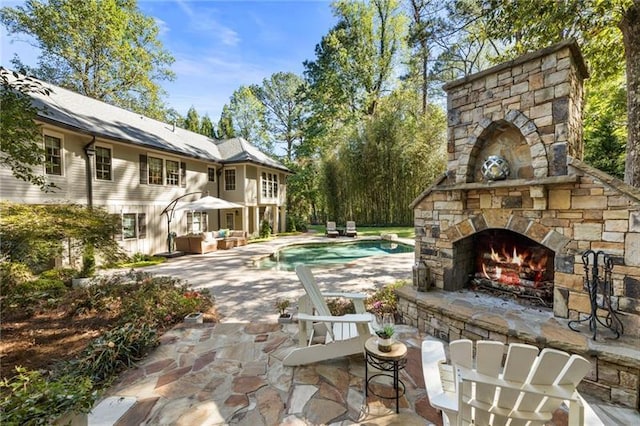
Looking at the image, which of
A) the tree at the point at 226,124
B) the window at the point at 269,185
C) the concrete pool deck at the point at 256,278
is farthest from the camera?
the tree at the point at 226,124

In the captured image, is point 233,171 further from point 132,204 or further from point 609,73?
point 609,73

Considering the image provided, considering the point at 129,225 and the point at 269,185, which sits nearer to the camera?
the point at 129,225

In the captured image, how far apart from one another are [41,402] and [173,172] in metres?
11.4

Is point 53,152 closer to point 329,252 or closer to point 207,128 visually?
point 329,252

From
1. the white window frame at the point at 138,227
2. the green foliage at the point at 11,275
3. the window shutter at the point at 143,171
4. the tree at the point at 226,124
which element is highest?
the tree at the point at 226,124

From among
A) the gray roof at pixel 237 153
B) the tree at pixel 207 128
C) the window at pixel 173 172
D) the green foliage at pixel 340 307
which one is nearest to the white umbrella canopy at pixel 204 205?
the window at pixel 173 172

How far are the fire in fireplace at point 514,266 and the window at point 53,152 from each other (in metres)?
10.5

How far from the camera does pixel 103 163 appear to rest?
9078 mm

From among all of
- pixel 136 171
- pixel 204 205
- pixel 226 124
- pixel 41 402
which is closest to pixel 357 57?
pixel 226 124

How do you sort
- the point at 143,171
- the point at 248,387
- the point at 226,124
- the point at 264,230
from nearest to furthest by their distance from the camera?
the point at 248,387 < the point at 143,171 < the point at 264,230 < the point at 226,124

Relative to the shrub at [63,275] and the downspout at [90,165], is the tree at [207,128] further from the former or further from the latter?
the shrub at [63,275]

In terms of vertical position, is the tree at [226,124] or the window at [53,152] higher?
the tree at [226,124]

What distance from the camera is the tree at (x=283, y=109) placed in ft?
79.8

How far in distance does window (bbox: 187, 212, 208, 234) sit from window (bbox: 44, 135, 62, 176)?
478cm
